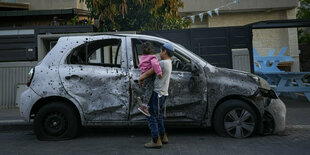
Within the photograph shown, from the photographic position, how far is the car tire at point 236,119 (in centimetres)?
484

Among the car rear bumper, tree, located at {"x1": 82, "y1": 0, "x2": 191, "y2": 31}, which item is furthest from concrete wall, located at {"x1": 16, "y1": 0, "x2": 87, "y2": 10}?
the car rear bumper

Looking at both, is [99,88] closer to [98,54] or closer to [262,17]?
[98,54]

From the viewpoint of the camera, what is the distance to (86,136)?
5.43 m

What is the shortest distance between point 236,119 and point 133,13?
745 cm

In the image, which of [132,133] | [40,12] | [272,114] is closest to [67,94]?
[132,133]

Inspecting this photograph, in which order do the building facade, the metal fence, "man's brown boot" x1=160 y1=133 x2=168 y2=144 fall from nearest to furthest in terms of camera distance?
"man's brown boot" x1=160 y1=133 x2=168 y2=144
the metal fence
the building facade

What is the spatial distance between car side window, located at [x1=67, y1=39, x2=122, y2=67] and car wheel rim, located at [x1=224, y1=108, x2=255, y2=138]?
2.14 m

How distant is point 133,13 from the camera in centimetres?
1116

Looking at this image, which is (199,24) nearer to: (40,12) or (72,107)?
(40,12)

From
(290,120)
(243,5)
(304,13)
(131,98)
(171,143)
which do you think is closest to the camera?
(171,143)

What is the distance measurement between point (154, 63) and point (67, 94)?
1743 mm

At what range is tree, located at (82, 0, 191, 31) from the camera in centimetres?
997

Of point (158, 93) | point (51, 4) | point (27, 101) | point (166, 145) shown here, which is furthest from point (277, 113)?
point (51, 4)

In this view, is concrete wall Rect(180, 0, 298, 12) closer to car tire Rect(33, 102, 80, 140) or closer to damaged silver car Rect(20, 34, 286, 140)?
damaged silver car Rect(20, 34, 286, 140)
